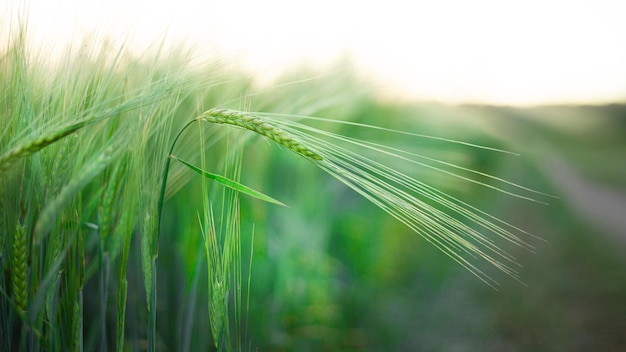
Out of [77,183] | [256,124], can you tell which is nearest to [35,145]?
[77,183]

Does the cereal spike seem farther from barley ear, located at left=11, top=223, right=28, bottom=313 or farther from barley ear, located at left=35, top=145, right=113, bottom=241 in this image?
barley ear, located at left=11, top=223, right=28, bottom=313

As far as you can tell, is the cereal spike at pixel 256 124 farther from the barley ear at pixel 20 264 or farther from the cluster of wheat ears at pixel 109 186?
the barley ear at pixel 20 264

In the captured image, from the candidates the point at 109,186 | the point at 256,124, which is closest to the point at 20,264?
the point at 109,186

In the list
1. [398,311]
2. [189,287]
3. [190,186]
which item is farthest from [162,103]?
[398,311]

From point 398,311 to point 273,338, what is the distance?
0.65ft

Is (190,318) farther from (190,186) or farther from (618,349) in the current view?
(618,349)

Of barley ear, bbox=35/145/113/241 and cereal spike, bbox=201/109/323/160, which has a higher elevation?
cereal spike, bbox=201/109/323/160

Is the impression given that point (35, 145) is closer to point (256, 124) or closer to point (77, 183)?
point (77, 183)

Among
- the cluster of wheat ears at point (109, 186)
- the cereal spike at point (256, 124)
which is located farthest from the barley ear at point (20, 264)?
the cereal spike at point (256, 124)

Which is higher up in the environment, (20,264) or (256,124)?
(256,124)

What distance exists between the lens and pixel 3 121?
0.50 metres

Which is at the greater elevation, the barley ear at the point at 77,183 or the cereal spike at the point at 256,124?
the cereal spike at the point at 256,124

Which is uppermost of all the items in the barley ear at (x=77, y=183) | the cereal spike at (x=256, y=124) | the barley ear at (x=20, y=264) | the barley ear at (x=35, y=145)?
the cereal spike at (x=256, y=124)

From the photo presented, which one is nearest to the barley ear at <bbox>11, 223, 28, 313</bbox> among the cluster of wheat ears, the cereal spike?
the cluster of wheat ears
